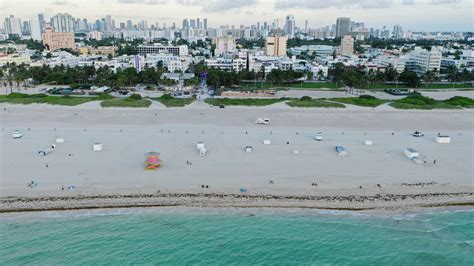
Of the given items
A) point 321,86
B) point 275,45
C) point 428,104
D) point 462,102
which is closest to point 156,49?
point 275,45

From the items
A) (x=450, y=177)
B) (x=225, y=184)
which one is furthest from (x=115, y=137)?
(x=450, y=177)

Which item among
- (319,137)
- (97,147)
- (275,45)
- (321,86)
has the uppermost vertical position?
(275,45)

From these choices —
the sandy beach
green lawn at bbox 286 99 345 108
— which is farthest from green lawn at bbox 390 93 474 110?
green lawn at bbox 286 99 345 108

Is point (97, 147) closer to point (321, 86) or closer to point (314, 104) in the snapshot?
point (314, 104)

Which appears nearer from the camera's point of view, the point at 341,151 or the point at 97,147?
the point at 341,151

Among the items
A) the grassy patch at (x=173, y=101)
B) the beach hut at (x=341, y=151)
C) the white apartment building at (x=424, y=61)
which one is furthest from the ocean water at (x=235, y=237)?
the white apartment building at (x=424, y=61)

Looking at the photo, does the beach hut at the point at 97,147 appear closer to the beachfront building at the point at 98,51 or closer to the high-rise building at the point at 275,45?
the high-rise building at the point at 275,45
